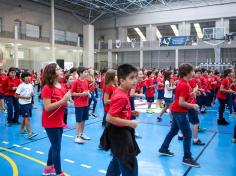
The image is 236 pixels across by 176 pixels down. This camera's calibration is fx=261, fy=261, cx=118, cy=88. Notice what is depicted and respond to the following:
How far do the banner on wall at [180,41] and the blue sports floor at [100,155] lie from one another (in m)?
21.1

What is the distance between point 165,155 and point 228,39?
2194 cm

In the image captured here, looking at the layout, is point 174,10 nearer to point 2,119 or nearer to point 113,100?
point 2,119

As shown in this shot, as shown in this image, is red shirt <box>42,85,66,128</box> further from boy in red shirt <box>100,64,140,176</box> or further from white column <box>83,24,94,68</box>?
white column <box>83,24,94,68</box>

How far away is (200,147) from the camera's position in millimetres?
5793

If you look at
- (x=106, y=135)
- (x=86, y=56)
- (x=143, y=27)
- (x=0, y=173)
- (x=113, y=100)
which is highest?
(x=143, y=27)

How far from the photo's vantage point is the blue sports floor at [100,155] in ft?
14.7

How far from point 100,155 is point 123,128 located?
2.73 m

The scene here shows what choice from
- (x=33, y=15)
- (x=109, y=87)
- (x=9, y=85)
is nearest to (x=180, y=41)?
(x=33, y=15)

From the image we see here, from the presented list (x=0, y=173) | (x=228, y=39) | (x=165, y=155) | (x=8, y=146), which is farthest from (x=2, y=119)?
(x=228, y=39)

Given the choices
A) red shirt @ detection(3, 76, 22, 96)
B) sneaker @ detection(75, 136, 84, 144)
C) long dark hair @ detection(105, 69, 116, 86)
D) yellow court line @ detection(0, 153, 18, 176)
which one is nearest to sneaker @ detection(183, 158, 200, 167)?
long dark hair @ detection(105, 69, 116, 86)

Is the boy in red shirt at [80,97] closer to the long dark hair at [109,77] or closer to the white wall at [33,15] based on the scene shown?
the long dark hair at [109,77]

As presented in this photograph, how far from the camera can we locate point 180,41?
1090 inches

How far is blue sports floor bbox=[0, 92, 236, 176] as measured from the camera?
4.48 metres

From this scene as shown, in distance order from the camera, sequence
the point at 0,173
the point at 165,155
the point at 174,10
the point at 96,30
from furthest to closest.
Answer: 1. the point at 96,30
2. the point at 174,10
3. the point at 165,155
4. the point at 0,173
